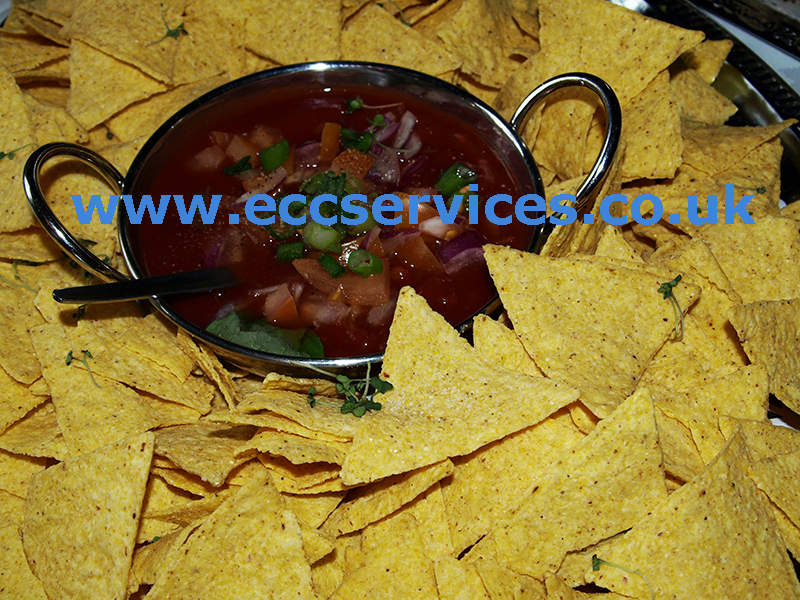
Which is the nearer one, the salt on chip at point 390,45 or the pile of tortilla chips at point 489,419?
the pile of tortilla chips at point 489,419

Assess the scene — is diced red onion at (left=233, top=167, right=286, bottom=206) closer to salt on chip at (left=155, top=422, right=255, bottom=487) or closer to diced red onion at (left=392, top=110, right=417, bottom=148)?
diced red onion at (left=392, top=110, right=417, bottom=148)

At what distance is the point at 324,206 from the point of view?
8.25 feet

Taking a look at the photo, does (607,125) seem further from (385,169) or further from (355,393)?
(355,393)

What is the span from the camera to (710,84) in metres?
3.28

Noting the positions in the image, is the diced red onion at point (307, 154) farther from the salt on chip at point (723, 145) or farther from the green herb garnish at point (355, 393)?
the salt on chip at point (723, 145)

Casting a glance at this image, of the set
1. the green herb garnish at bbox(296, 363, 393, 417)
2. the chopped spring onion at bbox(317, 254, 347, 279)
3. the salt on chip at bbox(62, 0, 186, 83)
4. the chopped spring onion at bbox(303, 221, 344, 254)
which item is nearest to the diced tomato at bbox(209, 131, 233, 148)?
the salt on chip at bbox(62, 0, 186, 83)

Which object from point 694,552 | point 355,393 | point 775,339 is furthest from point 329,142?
point 694,552

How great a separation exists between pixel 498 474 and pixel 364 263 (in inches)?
32.5

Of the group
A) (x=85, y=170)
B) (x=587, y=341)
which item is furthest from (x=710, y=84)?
(x=85, y=170)

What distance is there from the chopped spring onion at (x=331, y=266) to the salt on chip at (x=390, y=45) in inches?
45.1

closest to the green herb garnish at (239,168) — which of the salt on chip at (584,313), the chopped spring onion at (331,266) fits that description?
the chopped spring onion at (331,266)

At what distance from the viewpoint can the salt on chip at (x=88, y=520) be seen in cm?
210

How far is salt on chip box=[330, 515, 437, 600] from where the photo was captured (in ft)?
6.99

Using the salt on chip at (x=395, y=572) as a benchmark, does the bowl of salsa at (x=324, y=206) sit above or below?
above
